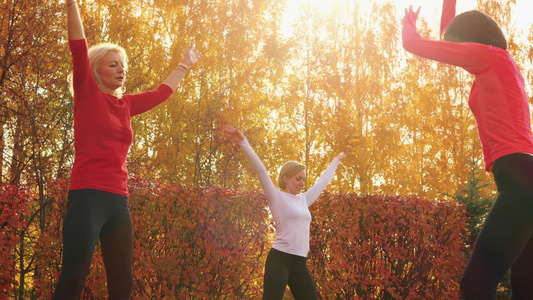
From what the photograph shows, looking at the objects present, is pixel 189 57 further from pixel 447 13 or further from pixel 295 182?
pixel 447 13

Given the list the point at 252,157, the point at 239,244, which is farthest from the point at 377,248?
the point at 252,157

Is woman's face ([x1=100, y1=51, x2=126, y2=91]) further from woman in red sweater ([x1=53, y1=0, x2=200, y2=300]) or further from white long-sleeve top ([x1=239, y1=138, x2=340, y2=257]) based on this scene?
white long-sleeve top ([x1=239, y1=138, x2=340, y2=257])

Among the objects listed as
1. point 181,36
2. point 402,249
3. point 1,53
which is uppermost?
point 181,36

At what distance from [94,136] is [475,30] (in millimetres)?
2049

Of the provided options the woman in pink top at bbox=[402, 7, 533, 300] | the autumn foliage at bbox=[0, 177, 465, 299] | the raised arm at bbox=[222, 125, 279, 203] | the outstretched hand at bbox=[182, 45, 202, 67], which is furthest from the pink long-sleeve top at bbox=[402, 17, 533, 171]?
the autumn foliage at bbox=[0, 177, 465, 299]

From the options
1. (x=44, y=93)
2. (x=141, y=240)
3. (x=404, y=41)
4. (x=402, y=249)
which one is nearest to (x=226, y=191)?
(x=141, y=240)

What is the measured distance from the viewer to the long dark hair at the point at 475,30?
2467 millimetres

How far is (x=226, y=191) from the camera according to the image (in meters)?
5.27

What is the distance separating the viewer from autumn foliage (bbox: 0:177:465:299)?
16.2 feet

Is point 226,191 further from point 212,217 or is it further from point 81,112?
point 81,112

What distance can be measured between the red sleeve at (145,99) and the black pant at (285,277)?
1.42 meters

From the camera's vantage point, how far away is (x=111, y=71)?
2.89 meters

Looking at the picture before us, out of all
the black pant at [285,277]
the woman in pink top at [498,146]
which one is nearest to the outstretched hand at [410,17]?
the woman in pink top at [498,146]

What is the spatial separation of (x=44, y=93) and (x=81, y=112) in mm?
6717
